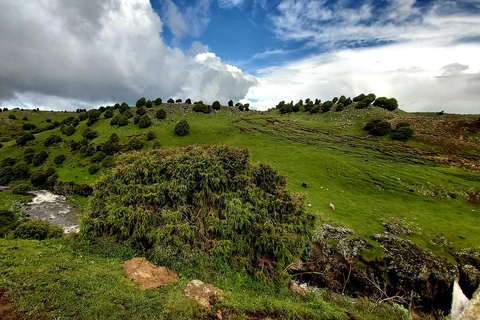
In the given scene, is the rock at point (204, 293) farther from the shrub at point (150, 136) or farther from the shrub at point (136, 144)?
the shrub at point (150, 136)

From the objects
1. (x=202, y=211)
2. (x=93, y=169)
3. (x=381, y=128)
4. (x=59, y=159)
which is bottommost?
(x=93, y=169)

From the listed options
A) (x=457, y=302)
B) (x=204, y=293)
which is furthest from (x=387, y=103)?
(x=204, y=293)

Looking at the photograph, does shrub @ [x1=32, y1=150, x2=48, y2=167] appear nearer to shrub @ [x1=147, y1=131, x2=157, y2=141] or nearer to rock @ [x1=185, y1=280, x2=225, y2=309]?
shrub @ [x1=147, y1=131, x2=157, y2=141]

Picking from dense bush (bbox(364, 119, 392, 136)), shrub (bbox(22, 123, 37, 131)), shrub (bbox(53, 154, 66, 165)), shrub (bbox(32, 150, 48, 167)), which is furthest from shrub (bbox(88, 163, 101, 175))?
dense bush (bbox(364, 119, 392, 136))

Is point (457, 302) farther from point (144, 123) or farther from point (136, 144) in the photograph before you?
point (144, 123)

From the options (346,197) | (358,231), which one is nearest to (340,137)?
(346,197)

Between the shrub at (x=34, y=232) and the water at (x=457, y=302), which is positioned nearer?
the water at (x=457, y=302)

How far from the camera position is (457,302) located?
11273 millimetres

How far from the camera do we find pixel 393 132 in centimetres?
4353

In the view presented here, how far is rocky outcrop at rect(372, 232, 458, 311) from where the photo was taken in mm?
11992

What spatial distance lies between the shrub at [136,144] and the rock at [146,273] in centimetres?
3955

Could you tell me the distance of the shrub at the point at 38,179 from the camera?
34750mm

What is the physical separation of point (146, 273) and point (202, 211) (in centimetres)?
417

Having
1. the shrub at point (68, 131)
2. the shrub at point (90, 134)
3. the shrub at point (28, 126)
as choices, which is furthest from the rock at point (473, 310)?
the shrub at point (28, 126)
